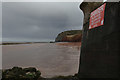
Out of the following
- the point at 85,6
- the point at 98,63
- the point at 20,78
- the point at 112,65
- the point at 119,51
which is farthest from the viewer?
the point at 85,6

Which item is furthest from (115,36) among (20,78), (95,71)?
(20,78)

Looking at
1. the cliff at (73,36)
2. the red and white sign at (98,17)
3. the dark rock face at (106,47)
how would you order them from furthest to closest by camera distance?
the cliff at (73,36) < the red and white sign at (98,17) < the dark rock face at (106,47)

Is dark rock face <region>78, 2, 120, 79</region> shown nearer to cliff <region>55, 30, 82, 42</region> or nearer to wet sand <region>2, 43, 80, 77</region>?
wet sand <region>2, 43, 80, 77</region>

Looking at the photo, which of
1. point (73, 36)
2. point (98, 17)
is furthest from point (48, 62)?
point (73, 36)

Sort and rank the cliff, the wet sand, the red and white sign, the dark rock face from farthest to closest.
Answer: the cliff, the wet sand, the red and white sign, the dark rock face

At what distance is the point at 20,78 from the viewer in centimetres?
309

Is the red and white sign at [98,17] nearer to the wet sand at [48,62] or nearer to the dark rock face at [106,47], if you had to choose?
the dark rock face at [106,47]

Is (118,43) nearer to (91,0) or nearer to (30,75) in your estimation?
(91,0)

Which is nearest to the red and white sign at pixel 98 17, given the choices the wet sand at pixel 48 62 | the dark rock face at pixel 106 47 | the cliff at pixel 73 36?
the dark rock face at pixel 106 47

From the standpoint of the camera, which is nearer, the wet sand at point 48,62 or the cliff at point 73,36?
the wet sand at point 48,62

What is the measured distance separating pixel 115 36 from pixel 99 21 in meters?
0.74

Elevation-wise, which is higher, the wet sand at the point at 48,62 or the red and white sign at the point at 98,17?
the red and white sign at the point at 98,17

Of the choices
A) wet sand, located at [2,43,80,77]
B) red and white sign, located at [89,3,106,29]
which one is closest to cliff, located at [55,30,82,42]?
wet sand, located at [2,43,80,77]

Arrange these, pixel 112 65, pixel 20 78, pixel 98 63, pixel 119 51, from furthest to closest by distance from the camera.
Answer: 1. pixel 20 78
2. pixel 98 63
3. pixel 112 65
4. pixel 119 51
